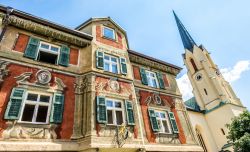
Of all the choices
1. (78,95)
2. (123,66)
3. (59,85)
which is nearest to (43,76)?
(59,85)

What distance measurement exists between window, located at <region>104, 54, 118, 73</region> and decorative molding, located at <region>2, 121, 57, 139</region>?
17.6 feet

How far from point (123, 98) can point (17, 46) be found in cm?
700

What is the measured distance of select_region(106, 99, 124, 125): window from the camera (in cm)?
1060

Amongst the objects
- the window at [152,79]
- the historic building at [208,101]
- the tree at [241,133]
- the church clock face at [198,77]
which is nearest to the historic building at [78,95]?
the window at [152,79]

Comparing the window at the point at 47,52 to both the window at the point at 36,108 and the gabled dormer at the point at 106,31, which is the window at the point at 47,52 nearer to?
the window at the point at 36,108

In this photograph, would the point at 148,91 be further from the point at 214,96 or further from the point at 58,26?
the point at 214,96

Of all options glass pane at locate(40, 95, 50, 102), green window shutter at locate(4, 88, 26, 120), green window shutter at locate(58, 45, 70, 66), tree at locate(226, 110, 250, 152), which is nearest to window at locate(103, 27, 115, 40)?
green window shutter at locate(58, 45, 70, 66)

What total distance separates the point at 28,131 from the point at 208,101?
93.1 ft

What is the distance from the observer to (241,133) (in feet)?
57.3

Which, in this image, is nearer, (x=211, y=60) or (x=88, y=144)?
(x=88, y=144)

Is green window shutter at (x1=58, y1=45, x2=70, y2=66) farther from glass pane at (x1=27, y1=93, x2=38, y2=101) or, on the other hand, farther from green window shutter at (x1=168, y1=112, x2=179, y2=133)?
green window shutter at (x1=168, y1=112, x2=179, y2=133)

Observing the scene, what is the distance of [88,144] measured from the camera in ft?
29.1

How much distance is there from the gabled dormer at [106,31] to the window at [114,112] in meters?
4.82

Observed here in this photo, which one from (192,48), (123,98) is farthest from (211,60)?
(123,98)
